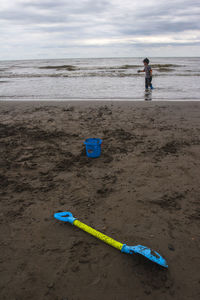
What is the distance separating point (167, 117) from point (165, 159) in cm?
320

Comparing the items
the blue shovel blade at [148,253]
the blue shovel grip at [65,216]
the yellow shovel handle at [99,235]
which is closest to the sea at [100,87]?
the blue shovel grip at [65,216]

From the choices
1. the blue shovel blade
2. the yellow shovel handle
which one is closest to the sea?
the yellow shovel handle

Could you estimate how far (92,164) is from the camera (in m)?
3.89

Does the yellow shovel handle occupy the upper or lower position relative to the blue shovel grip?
lower

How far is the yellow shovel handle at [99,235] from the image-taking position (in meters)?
2.07

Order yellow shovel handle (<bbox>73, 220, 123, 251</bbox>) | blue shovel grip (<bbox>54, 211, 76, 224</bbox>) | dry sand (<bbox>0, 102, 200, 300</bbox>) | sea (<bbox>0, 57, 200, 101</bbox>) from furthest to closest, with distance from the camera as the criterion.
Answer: sea (<bbox>0, 57, 200, 101</bbox>) → blue shovel grip (<bbox>54, 211, 76, 224</bbox>) → yellow shovel handle (<bbox>73, 220, 123, 251</bbox>) → dry sand (<bbox>0, 102, 200, 300</bbox>)

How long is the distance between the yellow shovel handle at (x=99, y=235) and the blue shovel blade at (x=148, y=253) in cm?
7

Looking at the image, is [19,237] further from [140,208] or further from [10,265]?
[140,208]

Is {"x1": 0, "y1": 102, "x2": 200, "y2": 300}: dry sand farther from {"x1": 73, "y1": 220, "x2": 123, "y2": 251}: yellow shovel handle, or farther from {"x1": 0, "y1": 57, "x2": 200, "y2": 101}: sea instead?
{"x1": 0, "y1": 57, "x2": 200, "y2": 101}: sea

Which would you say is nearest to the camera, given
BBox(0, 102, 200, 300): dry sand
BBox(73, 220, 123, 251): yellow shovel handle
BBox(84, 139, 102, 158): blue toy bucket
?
BBox(0, 102, 200, 300): dry sand

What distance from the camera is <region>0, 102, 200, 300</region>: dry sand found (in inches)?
71.1

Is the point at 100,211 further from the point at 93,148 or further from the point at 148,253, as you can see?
the point at 93,148

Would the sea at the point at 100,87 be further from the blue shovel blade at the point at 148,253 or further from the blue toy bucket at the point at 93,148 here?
the blue shovel blade at the point at 148,253

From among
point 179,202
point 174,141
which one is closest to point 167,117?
point 174,141
